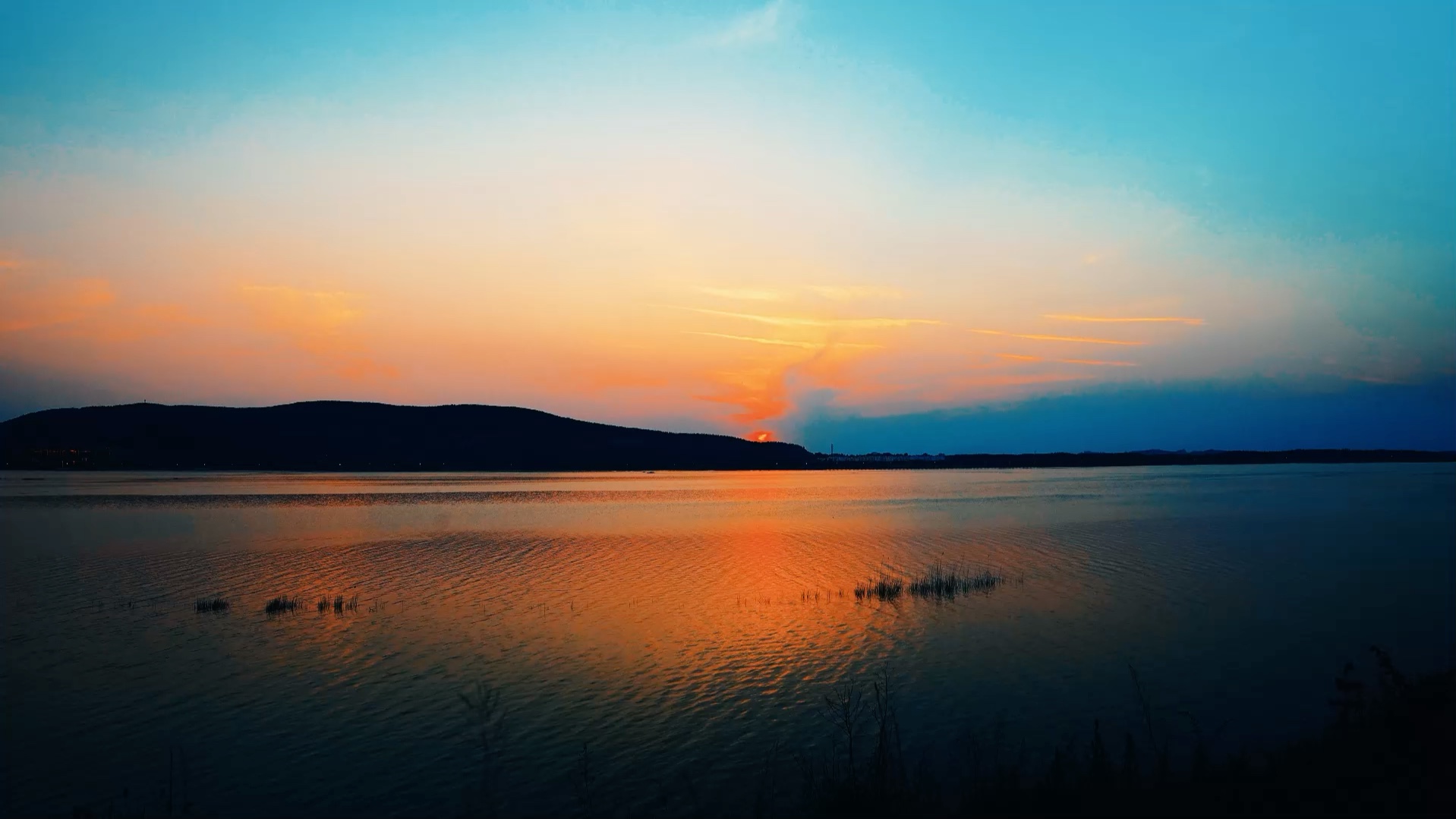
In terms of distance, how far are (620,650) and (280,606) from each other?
36.8ft

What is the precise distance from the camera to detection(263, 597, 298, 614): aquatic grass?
895 inches

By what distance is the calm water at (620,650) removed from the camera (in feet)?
38.2

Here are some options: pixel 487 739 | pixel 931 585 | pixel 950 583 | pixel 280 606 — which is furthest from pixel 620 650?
pixel 950 583

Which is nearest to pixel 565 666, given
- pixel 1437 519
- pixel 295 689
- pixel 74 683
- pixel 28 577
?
pixel 295 689

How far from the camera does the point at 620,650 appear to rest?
1808 centimetres

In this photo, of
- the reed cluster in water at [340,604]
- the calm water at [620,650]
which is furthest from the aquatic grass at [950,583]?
the reed cluster in water at [340,604]

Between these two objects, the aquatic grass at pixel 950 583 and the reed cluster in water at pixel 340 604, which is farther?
the aquatic grass at pixel 950 583

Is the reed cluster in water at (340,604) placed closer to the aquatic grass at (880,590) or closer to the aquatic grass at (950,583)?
the aquatic grass at (880,590)

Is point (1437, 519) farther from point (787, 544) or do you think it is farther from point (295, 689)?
point (295, 689)

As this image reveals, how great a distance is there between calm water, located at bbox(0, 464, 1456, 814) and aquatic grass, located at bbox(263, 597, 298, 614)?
0.41 metres

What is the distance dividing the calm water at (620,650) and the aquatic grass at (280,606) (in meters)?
0.41

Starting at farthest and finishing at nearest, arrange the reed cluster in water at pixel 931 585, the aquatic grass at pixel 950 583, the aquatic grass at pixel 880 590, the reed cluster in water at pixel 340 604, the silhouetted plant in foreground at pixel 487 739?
the aquatic grass at pixel 950 583 → the reed cluster in water at pixel 931 585 → the aquatic grass at pixel 880 590 → the reed cluster in water at pixel 340 604 → the silhouetted plant in foreground at pixel 487 739

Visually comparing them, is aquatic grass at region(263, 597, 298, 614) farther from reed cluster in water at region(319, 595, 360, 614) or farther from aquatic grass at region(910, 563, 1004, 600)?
aquatic grass at region(910, 563, 1004, 600)

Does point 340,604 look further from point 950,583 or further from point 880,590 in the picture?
point 950,583
